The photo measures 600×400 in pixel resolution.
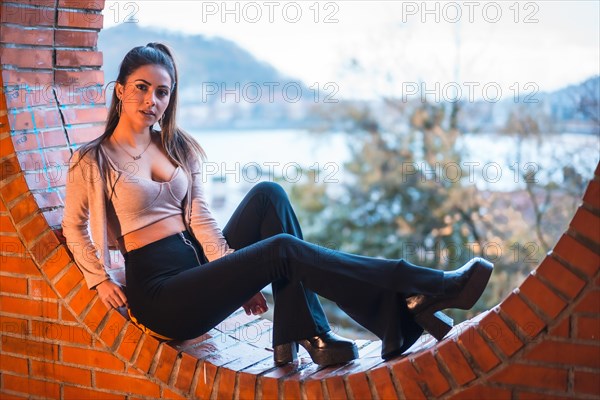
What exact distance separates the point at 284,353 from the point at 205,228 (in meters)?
0.58

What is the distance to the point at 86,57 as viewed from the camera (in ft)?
10.1

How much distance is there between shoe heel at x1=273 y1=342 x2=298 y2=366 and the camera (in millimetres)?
2508

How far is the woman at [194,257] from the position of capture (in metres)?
2.31

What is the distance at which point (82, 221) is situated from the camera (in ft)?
8.38

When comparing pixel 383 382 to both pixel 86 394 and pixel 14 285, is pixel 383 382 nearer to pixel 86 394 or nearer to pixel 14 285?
pixel 86 394

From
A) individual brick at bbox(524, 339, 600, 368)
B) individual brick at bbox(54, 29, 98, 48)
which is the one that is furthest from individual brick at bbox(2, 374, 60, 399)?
individual brick at bbox(524, 339, 600, 368)

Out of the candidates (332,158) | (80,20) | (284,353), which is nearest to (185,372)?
(284,353)

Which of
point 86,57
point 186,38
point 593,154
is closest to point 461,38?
point 593,154

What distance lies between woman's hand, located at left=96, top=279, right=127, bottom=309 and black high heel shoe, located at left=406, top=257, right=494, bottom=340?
1037mm

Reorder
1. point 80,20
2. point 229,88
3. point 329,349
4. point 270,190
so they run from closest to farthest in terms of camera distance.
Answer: point 329,349 → point 270,190 → point 80,20 → point 229,88

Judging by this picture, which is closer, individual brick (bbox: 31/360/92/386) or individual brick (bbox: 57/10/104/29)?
individual brick (bbox: 31/360/92/386)

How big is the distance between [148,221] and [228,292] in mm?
449

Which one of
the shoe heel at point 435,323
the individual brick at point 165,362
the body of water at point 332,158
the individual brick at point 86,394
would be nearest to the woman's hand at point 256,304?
the individual brick at point 165,362

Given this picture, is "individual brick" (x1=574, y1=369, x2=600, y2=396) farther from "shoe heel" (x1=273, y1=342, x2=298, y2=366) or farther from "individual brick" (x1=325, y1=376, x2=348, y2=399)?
"shoe heel" (x1=273, y1=342, x2=298, y2=366)
